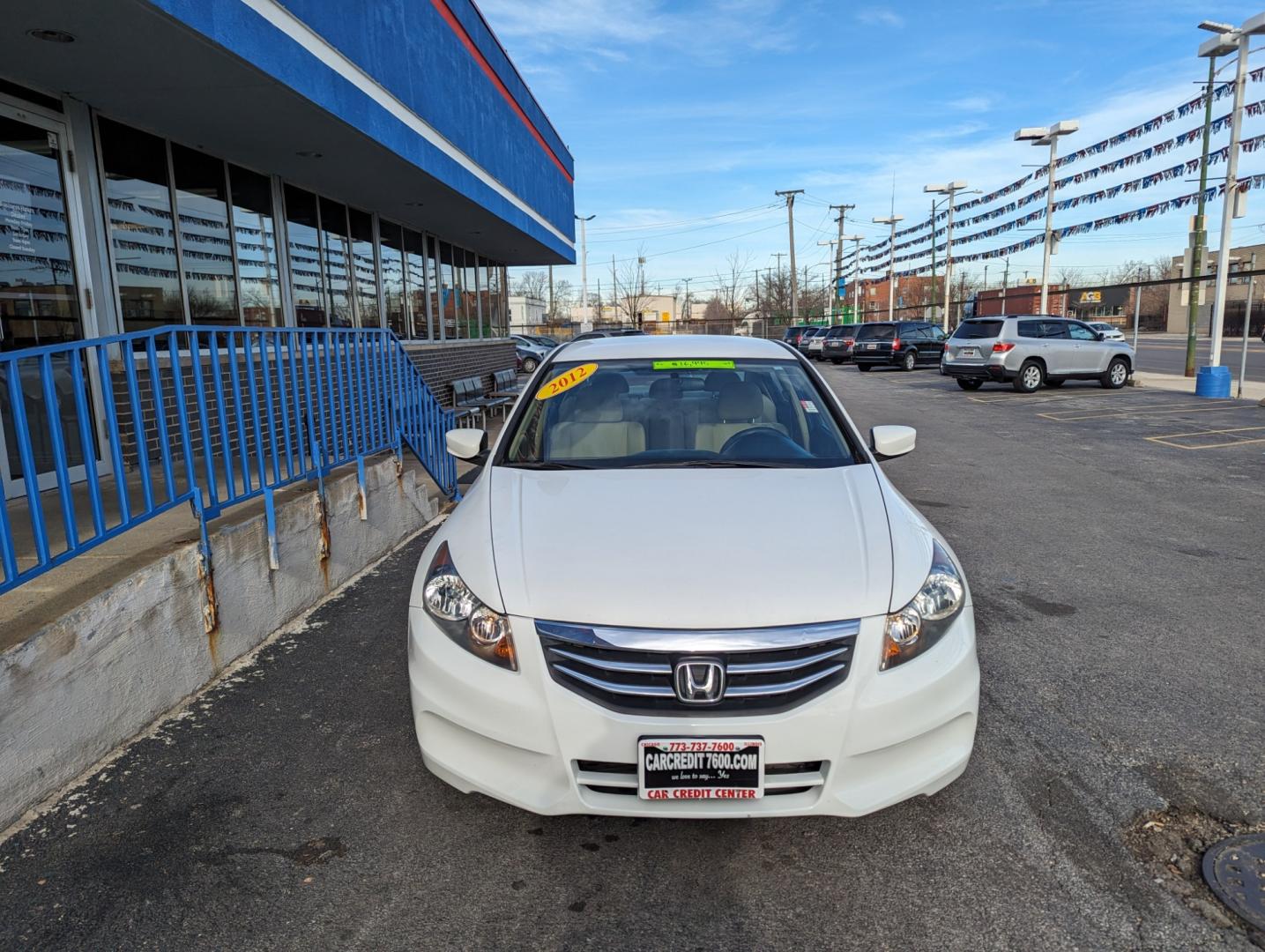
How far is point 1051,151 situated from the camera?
83.9 feet

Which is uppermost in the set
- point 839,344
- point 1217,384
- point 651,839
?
point 839,344

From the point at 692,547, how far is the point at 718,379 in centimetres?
160

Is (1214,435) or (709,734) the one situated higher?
(709,734)

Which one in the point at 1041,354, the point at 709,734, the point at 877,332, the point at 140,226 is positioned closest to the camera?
the point at 709,734

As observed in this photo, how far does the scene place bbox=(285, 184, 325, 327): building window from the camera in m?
10.1

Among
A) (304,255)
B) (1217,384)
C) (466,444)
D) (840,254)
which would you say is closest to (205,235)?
(304,255)

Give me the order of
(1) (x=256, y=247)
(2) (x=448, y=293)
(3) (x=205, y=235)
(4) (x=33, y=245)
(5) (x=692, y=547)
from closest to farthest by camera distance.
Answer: (5) (x=692, y=547) < (4) (x=33, y=245) < (3) (x=205, y=235) < (1) (x=256, y=247) < (2) (x=448, y=293)

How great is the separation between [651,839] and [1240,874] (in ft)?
5.89

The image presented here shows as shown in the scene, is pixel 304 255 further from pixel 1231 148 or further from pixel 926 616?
pixel 1231 148

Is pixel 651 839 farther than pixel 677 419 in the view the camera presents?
No

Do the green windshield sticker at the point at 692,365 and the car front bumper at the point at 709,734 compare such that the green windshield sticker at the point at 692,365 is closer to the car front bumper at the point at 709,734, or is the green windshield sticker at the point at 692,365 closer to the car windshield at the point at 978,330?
the car front bumper at the point at 709,734

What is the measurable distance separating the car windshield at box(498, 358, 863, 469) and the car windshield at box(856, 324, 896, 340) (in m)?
27.8

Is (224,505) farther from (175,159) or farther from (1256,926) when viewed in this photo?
(175,159)

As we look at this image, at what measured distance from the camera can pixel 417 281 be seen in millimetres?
15047
